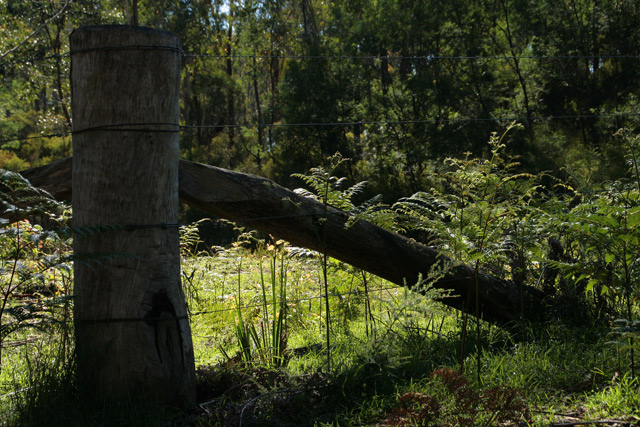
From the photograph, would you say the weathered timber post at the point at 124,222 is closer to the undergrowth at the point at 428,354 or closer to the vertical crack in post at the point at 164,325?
the vertical crack in post at the point at 164,325

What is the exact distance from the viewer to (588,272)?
3691 mm

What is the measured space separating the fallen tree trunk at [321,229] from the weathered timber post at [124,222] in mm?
352

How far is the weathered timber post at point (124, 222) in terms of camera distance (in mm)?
3188

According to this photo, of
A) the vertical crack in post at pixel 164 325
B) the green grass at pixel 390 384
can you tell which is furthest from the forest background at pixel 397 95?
the vertical crack in post at pixel 164 325

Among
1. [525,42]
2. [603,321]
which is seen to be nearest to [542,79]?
[525,42]

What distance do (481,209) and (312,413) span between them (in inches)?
66.8

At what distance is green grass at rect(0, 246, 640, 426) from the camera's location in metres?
2.98

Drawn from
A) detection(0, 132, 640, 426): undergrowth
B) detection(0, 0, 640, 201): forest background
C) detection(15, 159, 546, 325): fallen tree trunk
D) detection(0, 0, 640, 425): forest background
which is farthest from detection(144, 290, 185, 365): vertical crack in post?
detection(0, 0, 640, 201): forest background

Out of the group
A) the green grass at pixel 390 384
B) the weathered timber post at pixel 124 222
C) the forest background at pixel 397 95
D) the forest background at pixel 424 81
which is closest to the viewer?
the green grass at pixel 390 384

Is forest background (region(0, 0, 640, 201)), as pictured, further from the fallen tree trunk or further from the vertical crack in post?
the vertical crack in post

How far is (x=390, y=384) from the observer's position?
3609 millimetres

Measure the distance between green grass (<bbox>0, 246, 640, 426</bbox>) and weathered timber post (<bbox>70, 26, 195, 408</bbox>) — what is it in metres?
0.17

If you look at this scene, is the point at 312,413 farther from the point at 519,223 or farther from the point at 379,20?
the point at 379,20

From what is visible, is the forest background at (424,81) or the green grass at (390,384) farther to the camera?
the forest background at (424,81)
